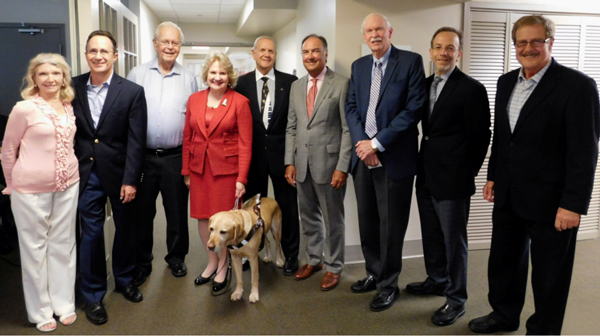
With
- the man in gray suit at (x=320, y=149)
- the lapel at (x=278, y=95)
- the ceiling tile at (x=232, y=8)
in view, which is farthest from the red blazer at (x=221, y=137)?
the ceiling tile at (x=232, y=8)

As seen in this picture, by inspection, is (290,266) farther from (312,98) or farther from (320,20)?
(320,20)

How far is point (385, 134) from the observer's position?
248 cm

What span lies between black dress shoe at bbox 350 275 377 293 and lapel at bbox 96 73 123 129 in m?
1.87

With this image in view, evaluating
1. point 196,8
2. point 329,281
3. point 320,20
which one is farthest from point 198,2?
point 329,281

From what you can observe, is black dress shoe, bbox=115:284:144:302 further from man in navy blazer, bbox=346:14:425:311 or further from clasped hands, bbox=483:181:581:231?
clasped hands, bbox=483:181:581:231

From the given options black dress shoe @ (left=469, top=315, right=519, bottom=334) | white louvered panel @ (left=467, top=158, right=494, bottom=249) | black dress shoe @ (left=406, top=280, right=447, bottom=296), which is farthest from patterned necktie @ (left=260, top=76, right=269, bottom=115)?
white louvered panel @ (left=467, top=158, right=494, bottom=249)

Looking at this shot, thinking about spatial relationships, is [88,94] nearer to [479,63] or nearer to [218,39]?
[479,63]

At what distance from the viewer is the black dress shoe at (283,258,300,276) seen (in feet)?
10.4

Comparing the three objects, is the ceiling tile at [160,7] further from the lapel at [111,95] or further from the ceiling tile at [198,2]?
the lapel at [111,95]

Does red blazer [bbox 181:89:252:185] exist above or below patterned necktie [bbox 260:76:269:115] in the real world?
below

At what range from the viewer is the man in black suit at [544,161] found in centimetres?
191

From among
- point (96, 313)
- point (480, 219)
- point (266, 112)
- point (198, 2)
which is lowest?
point (96, 313)

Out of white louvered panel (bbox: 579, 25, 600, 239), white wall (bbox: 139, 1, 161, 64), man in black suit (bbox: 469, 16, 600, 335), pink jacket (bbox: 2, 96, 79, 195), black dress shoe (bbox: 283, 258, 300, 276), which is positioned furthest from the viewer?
white wall (bbox: 139, 1, 161, 64)

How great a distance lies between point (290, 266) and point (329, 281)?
0.39 meters
